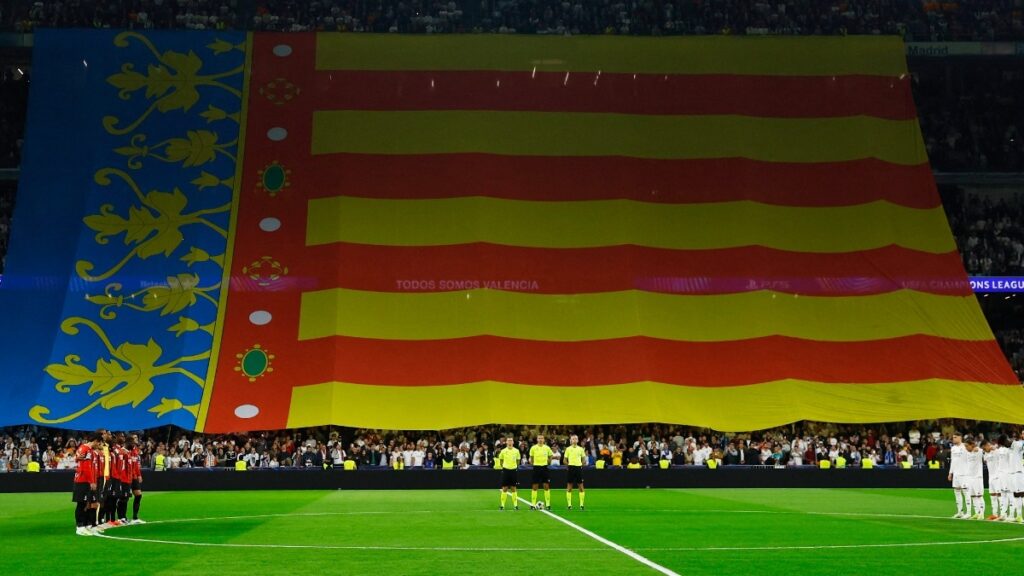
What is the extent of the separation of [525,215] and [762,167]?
9135mm

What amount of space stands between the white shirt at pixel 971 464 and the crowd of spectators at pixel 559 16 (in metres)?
27.5

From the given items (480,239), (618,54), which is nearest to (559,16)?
(618,54)

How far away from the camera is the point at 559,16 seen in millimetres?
53094

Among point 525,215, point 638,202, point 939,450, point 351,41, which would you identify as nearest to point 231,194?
point 351,41

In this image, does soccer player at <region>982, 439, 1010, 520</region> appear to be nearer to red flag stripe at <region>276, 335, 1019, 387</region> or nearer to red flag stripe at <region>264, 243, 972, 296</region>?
red flag stripe at <region>276, 335, 1019, 387</region>

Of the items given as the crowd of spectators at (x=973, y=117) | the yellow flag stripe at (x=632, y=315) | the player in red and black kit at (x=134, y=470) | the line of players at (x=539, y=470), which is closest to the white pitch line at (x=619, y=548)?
the line of players at (x=539, y=470)

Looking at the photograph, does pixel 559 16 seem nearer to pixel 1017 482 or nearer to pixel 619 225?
pixel 619 225

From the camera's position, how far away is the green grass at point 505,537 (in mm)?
17156

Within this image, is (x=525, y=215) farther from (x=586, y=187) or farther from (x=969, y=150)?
(x=969, y=150)

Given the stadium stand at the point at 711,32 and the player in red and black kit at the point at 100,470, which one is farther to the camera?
the stadium stand at the point at 711,32

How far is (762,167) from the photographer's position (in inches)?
1799

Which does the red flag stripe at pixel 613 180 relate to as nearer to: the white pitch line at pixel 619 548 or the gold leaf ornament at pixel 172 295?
the gold leaf ornament at pixel 172 295

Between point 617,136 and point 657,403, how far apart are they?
10984 mm

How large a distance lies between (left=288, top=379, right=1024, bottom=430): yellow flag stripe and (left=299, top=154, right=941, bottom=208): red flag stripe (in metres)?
7.64
